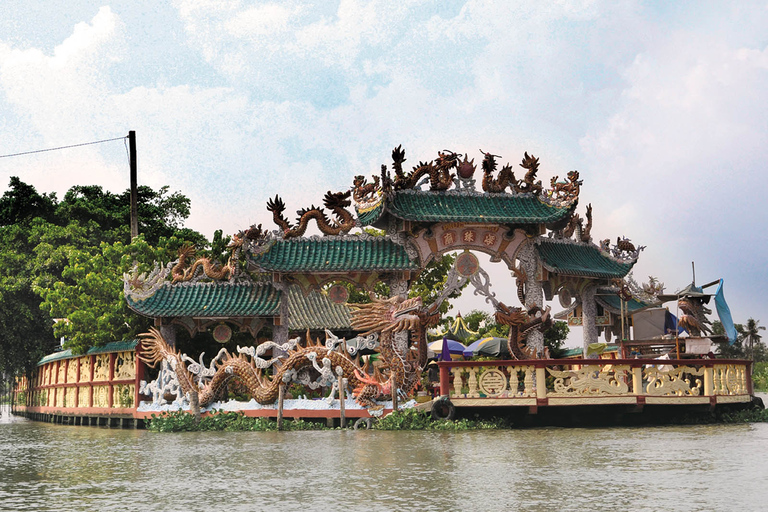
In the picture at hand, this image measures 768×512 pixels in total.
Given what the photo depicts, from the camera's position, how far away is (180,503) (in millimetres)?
9320

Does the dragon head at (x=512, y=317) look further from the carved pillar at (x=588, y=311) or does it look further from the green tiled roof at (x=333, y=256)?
the carved pillar at (x=588, y=311)

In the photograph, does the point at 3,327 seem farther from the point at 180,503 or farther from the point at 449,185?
the point at 180,503

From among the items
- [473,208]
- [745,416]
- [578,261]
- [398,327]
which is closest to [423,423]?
[398,327]

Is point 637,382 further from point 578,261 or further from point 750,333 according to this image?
point 750,333

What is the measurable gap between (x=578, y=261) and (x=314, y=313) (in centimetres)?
1119

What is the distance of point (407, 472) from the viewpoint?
38.1ft

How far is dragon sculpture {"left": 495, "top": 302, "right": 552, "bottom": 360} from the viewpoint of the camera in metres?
21.1

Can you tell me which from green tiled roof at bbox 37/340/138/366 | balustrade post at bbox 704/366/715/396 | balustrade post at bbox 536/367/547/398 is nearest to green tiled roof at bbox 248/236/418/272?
green tiled roof at bbox 37/340/138/366

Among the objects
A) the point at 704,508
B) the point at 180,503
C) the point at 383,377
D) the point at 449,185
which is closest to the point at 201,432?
the point at 383,377

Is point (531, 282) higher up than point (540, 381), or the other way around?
point (531, 282)

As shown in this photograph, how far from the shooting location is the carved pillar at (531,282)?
23.8m

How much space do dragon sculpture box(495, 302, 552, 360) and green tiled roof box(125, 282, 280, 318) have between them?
625 centimetres

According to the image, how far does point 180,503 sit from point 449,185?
16.1m

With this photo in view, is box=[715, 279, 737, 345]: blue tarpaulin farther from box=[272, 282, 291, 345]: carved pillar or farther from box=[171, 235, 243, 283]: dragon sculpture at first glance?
box=[171, 235, 243, 283]: dragon sculpture
